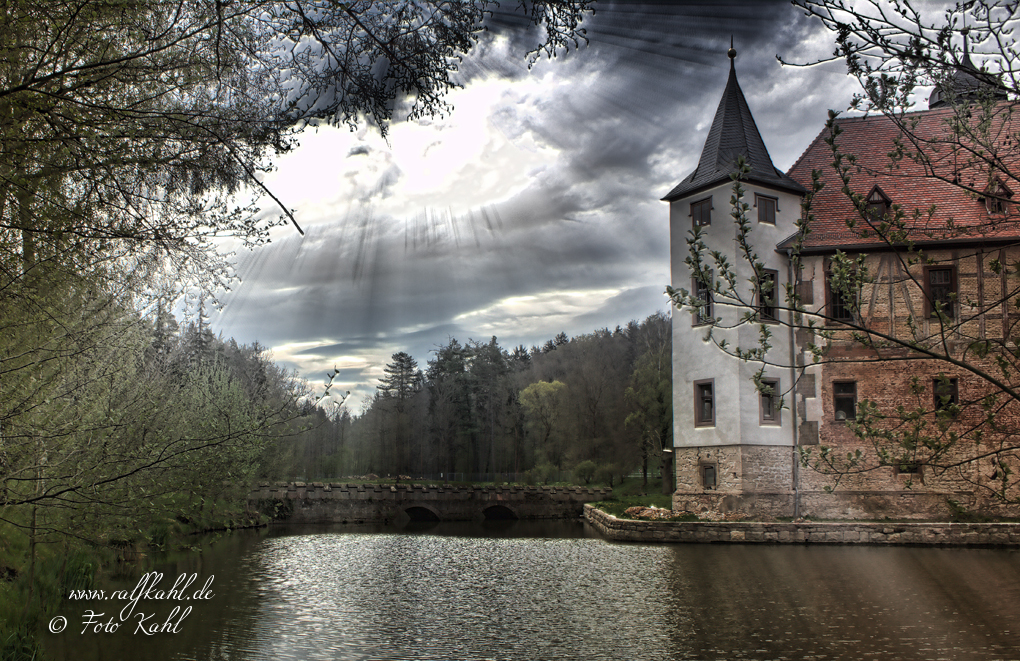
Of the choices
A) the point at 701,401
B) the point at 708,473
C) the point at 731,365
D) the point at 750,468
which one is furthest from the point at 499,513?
the point at 731,365

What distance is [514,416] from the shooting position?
4934 cm

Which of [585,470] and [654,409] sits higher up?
[654,409]

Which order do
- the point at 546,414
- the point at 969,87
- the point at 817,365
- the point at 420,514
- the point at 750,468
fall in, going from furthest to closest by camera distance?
the point at 546,414
the point at 420,514
the point at 817,365
the point at 750,468
the point at 969,87

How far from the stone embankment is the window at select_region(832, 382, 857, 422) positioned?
309 cm

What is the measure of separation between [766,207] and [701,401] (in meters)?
6.10

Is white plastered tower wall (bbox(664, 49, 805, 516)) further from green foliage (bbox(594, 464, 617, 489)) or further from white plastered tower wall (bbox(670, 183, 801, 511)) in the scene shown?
green foliage (bbox(594, 464, 617, 489))

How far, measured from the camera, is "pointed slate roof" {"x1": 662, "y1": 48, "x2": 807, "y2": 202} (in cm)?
2150

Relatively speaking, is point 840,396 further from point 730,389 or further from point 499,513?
point 499,513

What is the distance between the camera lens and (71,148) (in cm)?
468

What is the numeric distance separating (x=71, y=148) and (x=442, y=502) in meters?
32.6

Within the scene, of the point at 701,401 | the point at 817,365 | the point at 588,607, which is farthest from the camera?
the point at 701,401

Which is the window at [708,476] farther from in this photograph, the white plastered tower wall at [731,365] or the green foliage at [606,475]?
the green foliage at [606,475]

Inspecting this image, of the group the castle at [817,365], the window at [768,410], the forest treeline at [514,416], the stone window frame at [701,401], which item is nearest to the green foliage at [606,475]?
the forest treeline at [514,416]

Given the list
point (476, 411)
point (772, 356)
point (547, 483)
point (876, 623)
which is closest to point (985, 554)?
point (772, 356)
